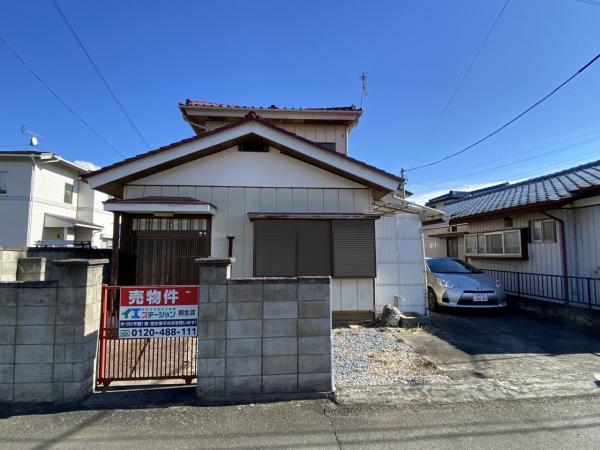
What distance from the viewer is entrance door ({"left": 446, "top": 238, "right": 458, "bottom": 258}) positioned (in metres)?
14.9

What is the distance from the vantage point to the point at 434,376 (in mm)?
4676

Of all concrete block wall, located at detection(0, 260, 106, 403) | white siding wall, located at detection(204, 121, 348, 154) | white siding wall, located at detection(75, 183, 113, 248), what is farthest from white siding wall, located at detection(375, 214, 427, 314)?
white siding wall, located at detection(75, 183, 113, 248)

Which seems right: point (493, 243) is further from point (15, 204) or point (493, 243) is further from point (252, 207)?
point (15, 204)

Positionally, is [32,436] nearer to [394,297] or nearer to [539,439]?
[539,439]

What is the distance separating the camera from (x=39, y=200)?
20391 mm

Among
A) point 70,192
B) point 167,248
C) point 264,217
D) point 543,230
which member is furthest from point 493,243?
point 70,192

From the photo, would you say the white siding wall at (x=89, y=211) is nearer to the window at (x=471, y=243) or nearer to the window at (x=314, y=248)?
the window at (x=314, y=248)

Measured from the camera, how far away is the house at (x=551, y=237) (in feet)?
27.3

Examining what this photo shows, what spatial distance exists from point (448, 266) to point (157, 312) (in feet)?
27.5

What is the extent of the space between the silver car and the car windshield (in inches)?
1.9

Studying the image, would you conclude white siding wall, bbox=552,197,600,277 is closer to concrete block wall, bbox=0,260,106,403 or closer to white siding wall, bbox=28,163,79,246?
concrete block wall, bbox=0,260,106,403

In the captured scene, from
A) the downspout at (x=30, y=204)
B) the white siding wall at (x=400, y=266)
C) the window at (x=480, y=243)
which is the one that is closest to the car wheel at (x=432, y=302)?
the white siding wall at (x=400, y=266)

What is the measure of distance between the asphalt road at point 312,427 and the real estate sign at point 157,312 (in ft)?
2.78

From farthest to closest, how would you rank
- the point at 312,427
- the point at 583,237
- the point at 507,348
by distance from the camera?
the point at 583,237
the point at 507,348
the point at 312,427
